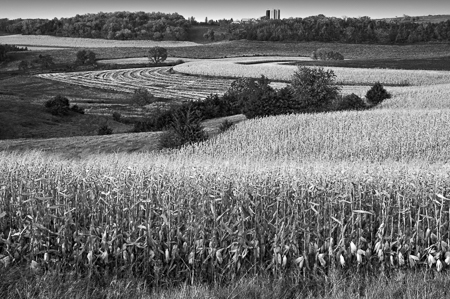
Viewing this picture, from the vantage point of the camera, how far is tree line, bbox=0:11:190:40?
14612cm

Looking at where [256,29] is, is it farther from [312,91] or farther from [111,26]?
[312,91]

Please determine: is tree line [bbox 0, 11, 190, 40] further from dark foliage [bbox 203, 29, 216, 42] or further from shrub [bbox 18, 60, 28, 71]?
shrub [bbox 18, 60, 28, 71]

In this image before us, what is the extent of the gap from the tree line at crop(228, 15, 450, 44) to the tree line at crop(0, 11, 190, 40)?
1631cm

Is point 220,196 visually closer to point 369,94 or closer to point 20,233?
point 20,233

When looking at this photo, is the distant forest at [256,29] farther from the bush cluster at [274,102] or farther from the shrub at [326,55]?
the bush cluster at [274,102]

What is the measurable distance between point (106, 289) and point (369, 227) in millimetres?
4396

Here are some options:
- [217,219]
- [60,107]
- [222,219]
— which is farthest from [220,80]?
[217,219]

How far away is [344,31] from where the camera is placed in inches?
5492

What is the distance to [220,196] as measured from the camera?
10016mm

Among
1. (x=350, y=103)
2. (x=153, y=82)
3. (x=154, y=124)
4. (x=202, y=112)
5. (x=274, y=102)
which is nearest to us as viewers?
(x=154, y=124)

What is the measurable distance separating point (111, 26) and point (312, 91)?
374ft

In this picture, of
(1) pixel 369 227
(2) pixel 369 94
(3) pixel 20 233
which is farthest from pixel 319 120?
(3) pixel 20 233

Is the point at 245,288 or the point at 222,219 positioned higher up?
the point at 222,219

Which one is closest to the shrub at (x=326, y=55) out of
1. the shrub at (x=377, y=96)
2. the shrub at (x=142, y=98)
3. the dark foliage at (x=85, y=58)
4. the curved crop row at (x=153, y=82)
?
the curved crop row at (x=153, y=82)
